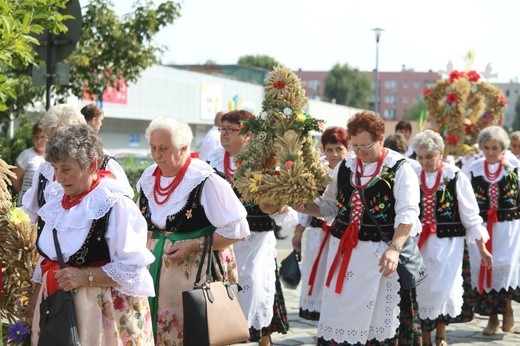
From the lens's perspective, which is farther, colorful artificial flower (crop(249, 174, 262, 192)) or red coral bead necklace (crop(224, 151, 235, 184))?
red coral bead necklace (crop(224, 151, 235, 184))

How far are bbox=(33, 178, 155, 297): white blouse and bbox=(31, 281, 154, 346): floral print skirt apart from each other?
7 cm

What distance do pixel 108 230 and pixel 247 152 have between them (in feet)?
6.65

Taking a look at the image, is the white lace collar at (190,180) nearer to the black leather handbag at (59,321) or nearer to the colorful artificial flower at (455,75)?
the black leather handbag at (59,321)

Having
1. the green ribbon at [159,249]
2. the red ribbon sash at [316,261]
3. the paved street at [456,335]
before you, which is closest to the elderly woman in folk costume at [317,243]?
the red ribbon sash at [316,261]

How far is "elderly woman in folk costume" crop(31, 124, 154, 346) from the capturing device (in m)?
4.52

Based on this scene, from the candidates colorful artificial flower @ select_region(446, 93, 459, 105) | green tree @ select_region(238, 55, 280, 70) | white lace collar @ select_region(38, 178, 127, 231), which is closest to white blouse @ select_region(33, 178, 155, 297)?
white lace collar @ select_region(38, 178, 127, 231)

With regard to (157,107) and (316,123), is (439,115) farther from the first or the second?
(157,107)

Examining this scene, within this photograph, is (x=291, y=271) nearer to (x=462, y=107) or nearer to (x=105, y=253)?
(x=105, y=253)

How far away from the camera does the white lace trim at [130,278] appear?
14.9ft

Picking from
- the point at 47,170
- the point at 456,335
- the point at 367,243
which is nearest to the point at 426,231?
the point at 456,335

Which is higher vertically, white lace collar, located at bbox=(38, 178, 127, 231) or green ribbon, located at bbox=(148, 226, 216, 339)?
white lace collar, located at bbox=(38, 178, 127, 231)

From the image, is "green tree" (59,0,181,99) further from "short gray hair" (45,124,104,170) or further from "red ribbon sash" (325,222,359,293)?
"short gray hair" (45,124,104,170)

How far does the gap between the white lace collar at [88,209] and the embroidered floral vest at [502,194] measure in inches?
226

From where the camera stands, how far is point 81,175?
14.9 ft
